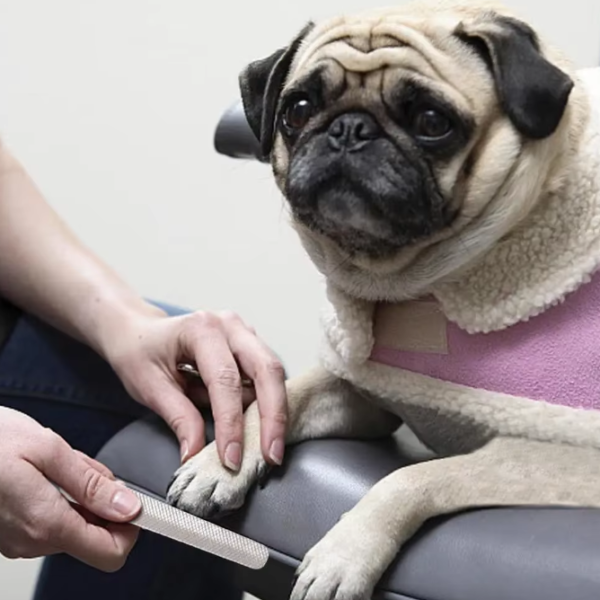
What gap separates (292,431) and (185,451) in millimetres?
93

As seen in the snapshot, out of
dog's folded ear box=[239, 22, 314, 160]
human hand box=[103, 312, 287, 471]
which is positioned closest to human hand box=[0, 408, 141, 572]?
human hand box=[103, 312, 287, 471]

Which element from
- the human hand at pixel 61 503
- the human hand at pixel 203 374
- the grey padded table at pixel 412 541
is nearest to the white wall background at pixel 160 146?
the human hand at pixel 203 374

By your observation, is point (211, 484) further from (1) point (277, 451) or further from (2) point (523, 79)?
(2) point (523, 79)

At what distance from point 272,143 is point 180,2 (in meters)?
0.89

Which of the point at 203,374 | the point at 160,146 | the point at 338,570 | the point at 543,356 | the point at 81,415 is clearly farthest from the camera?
the point at 160,146

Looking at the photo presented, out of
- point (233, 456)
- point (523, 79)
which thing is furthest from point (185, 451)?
point (523, 79)

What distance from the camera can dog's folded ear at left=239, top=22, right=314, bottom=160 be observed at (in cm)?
84

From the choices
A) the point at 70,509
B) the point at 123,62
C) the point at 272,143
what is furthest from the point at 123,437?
the point at 123,62

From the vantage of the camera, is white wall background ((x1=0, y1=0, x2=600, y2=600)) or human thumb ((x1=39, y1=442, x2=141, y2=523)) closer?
human thumb ((x1=39, y1=442, x2=141, y2=523))

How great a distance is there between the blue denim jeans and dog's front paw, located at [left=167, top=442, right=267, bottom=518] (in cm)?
21

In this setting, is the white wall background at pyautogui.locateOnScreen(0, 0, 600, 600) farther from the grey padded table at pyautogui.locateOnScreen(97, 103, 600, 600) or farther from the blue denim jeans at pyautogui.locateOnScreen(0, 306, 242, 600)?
the grey padded table at pyautogui.locateOnScreen(97, 103, 600, 600)

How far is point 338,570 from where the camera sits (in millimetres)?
623

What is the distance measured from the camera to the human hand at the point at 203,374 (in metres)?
0.77

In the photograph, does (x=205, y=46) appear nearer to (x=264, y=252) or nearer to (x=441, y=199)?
(x=264, y=252)
